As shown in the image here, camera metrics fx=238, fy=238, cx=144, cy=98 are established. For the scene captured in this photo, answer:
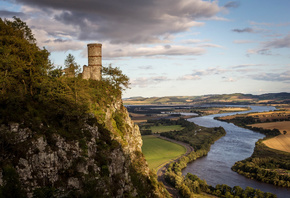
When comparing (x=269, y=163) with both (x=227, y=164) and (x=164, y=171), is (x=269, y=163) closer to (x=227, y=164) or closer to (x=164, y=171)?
(x=227, y=164)

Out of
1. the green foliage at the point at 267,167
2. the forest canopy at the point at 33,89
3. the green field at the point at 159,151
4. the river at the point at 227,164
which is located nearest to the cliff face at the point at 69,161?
the forest canopy at the point at 33,89

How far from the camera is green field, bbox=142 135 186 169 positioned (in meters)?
107

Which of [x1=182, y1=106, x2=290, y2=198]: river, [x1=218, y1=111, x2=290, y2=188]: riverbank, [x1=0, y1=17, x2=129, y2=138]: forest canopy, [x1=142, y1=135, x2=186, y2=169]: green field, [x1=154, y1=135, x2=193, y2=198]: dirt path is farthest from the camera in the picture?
[x1=142, y1=135, x2=186, y2=169]: green field

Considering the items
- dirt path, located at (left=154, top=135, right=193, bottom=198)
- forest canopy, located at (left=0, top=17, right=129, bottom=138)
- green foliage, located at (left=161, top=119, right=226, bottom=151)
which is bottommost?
dirt path, located at (left=154, top=135, right=193, bottom=198)

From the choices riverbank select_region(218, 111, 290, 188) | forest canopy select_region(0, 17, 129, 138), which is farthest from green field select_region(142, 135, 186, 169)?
forest canopy select_region(0, 17, 129, 138)

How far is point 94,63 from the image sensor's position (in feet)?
133

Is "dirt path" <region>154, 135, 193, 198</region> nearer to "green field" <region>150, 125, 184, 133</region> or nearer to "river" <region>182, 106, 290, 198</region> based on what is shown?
"river" <region>182, 106, 290, 198</region>

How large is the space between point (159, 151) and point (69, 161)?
9932cm

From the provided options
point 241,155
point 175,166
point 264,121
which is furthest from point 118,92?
point 264,121

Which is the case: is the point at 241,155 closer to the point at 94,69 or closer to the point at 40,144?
the point at 94,69

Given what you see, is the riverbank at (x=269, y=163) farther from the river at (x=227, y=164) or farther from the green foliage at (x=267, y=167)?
the river at (x=227, y=164)

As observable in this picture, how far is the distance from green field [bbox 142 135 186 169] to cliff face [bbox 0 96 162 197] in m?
69.8

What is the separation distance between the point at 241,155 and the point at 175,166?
36.5 meters

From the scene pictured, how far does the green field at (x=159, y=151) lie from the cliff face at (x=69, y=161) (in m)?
69.8
